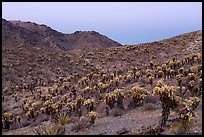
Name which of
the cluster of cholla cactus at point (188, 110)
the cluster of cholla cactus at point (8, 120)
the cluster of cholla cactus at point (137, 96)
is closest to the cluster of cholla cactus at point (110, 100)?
the cluster of cholla cactus at point (137, 96)

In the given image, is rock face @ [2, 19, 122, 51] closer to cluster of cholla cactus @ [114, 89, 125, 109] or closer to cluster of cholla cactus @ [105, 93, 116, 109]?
cluster of cholla cactus @ [114, 89, 125, 109]

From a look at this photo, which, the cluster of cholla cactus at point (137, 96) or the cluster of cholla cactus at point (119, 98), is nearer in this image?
the cluster of cholla cactus at point (137, 96)

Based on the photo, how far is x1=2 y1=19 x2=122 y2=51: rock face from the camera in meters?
63.0

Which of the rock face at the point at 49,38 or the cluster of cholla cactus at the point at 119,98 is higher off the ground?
the rock face at the point at 49,38

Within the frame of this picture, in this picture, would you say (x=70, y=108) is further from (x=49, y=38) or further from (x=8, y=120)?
(x=49, y=38)

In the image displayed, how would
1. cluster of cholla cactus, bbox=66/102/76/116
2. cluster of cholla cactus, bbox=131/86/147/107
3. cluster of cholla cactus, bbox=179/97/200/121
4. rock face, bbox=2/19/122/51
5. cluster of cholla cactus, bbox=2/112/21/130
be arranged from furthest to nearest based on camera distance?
rock face, bbox=2/19/122/51, cluster of cholla cactus, bbox=2/112/21/130, cluster of cholla cactus, bbox=66/102/76/116, cluster of cholla cactus, bbox=131/86/147/107, cluster of cholla cactus, bbox=179/97/200/121

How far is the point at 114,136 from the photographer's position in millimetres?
11445

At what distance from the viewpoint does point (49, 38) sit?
73.4m

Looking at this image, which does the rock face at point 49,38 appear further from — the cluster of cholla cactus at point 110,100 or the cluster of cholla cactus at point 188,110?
the cluster of cholla cactus at point 188,110

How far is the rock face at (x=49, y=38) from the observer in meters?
63.0

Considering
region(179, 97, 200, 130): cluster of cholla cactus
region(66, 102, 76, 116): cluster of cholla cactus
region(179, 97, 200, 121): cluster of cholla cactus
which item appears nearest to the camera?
region(179, 97, 200, 130): cluster of cholla cactus

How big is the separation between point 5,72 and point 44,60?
7063mm

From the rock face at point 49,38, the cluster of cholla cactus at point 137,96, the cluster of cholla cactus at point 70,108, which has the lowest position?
the cluster of cholla cactus at point 70,108

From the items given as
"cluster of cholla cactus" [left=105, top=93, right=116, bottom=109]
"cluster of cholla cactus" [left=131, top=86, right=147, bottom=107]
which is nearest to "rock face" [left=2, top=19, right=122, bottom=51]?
"cluster of cholla cactus" [left=105, top=93, right=116, bottom=109]
